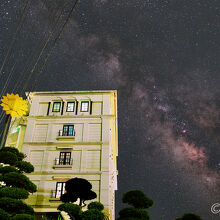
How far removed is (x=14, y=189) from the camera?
17.2 meters

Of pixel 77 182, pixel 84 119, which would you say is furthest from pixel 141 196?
pixel 84 119

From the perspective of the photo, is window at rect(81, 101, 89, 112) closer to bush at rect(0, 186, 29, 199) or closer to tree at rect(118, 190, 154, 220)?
tree at rect(118, 190, 154, 220)

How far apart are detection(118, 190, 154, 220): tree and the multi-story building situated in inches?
141

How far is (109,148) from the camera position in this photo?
25.1m

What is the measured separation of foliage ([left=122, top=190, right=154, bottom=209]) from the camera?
19.3 m

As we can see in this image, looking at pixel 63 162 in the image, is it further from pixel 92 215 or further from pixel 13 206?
pixel 92 215

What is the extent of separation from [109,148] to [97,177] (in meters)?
3.17

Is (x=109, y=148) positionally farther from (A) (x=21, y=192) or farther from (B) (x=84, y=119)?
(A) (x=21, y=192)

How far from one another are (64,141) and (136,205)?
10.3m

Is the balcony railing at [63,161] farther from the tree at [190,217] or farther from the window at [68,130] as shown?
the tree at [190,217]

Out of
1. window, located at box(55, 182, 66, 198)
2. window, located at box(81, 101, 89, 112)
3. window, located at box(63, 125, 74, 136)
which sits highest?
window, located at box(81, 101, 89, 112)

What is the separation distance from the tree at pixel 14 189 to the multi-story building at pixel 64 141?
14.1 feet

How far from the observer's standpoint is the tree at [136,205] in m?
18.3

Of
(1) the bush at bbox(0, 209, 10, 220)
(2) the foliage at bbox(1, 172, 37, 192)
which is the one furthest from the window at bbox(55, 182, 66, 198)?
(1) the bush at bbox(0, 209, 10, 220)
